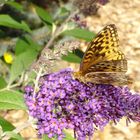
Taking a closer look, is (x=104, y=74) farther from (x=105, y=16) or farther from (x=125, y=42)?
(x=105, y=16)

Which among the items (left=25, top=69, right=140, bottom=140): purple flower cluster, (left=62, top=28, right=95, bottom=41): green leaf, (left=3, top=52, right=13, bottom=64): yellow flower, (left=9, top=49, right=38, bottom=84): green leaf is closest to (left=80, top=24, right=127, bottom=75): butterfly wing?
(left=25, top=69, right=140, bottom=140): purple flower cluster

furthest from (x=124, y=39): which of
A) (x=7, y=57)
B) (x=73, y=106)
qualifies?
(x=73, y=106)

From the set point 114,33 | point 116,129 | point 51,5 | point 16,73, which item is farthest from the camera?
point 51,5

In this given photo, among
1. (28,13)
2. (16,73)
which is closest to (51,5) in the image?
(28,13)

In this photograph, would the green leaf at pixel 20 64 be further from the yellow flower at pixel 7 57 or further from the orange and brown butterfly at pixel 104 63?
the yellow flower at pixel 7 57

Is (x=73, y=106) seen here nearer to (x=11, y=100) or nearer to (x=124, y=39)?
(x=11, y=100)

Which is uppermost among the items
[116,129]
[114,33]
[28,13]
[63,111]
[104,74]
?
[28,13]

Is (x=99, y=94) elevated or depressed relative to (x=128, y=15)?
depressed

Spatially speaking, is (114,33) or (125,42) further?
(125,42)
